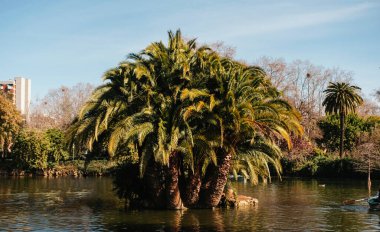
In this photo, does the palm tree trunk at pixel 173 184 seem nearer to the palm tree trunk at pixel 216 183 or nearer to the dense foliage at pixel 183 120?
the dense foliage at pixel 183 120

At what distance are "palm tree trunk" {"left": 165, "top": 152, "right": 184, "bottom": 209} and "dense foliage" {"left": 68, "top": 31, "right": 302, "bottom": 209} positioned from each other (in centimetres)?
6

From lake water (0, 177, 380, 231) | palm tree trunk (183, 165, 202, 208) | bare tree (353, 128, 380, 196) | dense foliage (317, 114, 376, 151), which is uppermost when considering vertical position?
dense foliage (317, 114, 376, 151)

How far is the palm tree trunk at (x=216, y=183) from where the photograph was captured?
97.7ft

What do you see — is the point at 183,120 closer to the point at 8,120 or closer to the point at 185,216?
the point at 185,216

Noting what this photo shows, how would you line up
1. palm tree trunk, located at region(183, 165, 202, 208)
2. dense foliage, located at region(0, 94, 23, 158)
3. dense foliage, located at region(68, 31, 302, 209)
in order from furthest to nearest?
dense foliage, located at region(0, 94, 23, 158) → palm tree trunk, located at region(183, 165, 202, 208) → dense foliage, located at region(68, 31, 302, 209)

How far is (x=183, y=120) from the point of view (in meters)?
27.4

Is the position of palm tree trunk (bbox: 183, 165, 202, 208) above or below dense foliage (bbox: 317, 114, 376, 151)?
below

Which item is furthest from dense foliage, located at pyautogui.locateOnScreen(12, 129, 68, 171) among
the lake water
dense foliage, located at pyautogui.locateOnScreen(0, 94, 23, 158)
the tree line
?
the tree line

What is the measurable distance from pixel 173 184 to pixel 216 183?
8.91 feet

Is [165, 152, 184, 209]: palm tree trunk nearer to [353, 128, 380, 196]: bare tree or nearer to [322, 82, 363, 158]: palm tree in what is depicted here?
[353, 128, 380, 196]: bare tree

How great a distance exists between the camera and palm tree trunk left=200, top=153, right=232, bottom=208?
29.8 meters

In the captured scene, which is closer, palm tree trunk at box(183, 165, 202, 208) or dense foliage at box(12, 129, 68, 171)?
palm tree trunk at box(183, 165, 202, 208)

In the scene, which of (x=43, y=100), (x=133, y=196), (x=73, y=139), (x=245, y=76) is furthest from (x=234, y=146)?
(x=43, y=100)

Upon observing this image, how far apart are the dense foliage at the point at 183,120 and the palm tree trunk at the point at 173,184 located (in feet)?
0.19
